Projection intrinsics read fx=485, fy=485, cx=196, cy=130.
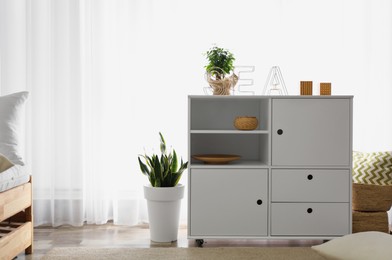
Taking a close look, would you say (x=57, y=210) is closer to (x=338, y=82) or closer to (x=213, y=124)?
(x=213, y=124)

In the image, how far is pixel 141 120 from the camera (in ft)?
11.3

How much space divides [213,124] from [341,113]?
2.77 feet

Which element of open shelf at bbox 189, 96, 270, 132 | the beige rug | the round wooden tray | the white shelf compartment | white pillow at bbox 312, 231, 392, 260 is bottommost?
the beige rug

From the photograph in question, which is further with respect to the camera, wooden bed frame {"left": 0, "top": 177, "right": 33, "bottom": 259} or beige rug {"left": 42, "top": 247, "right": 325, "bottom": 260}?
beige rug {"left": 42, "top": 247, "right": 325, "bottom": 260}

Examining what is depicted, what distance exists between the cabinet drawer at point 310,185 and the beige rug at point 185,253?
302 mm

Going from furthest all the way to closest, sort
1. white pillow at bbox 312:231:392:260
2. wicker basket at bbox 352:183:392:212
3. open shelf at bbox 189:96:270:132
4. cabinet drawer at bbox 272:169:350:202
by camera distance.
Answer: open shelf at bbox 189:96:270:132
wicker basket at bbox 352:183:392:212
cabinet drawer at bbox 272:169:350:202
white pillow at bbox 312:231:392:260

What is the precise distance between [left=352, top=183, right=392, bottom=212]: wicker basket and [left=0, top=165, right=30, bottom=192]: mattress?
1.94 m

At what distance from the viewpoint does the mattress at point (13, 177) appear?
7.51 ft

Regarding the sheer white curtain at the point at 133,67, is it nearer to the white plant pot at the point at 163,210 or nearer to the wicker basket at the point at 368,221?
the white plant pot at the point at 163,210

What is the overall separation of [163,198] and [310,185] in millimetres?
879

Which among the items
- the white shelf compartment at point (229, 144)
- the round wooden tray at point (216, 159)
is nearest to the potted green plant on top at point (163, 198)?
the round wooden tray at point (216, 159)

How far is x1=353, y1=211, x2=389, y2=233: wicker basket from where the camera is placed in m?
2.92

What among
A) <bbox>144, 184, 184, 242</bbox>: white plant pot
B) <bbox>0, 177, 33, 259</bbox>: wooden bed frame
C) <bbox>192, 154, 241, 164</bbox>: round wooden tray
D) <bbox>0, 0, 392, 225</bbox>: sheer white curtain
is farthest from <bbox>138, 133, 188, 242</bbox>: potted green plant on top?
<bbox>0, 177, 33, 259</bbox>: wooden bed frame

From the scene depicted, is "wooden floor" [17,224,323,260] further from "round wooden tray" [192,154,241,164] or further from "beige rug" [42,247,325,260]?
"round wooden tray" [192,154,241,164]
